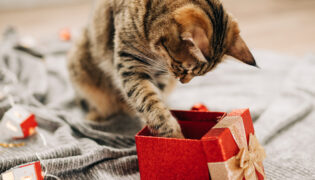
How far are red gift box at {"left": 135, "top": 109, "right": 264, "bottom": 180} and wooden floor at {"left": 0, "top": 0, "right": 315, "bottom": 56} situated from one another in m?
1.58

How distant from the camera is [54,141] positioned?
1.07m

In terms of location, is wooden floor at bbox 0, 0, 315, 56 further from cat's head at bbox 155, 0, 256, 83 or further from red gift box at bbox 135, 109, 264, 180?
red gift box at bbox 135, 109, 264, 180

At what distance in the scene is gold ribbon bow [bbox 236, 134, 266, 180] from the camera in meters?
0.72

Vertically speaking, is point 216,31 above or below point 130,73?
above

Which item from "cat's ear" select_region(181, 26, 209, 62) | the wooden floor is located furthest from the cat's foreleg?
the wooden floor

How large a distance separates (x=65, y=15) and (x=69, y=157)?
2791 mm

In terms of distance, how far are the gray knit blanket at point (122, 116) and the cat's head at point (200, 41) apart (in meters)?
0.38

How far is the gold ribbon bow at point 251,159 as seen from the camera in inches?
28.2

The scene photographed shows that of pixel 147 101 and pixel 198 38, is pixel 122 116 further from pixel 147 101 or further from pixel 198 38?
pixel 198 38

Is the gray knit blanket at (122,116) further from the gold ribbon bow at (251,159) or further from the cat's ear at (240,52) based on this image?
the cat's ear at (240,52)

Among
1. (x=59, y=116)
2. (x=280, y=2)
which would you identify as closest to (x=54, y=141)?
(x=59, y=116)

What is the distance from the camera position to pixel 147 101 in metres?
0.93

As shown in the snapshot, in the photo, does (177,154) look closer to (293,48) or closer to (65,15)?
(293,48)

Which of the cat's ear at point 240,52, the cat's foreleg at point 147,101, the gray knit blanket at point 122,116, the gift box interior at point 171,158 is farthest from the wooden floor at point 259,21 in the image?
the gift box interior at point 171,158
